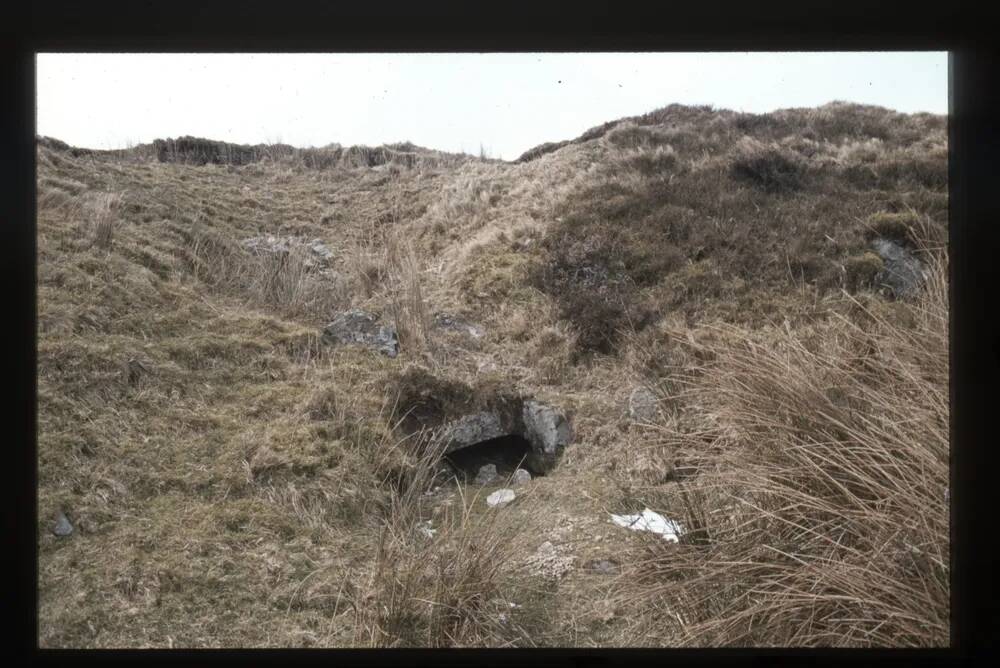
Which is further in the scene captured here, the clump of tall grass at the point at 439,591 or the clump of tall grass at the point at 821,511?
the clump of tall grass at the point at 439,591

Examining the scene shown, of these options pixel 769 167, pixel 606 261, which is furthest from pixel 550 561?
pixel 769 167

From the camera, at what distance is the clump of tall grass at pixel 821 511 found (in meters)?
1.55

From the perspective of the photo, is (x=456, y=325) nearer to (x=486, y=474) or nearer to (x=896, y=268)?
(x=486, y=474)

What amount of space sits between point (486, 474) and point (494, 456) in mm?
Result: 191

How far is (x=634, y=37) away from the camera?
115 cm

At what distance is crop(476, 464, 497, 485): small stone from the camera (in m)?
4.05

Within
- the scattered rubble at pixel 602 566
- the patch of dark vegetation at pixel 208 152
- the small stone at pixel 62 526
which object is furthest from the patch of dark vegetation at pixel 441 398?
the patch of dark vegetation at pixel 208 152

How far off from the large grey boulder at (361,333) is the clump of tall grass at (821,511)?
2564 mm

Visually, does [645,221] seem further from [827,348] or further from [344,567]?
[344,567]

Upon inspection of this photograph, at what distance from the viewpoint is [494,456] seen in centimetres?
427

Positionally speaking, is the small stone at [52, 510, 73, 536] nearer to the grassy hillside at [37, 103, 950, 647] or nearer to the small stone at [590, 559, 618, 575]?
the grassy hillside at [37, 103, 950, 647]

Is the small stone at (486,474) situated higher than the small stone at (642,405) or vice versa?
the small stone at (642,405)

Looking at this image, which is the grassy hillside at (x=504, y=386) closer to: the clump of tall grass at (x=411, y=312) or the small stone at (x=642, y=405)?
the clump of tall grass at (x=411, y=312)

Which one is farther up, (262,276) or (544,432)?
(262,276)
